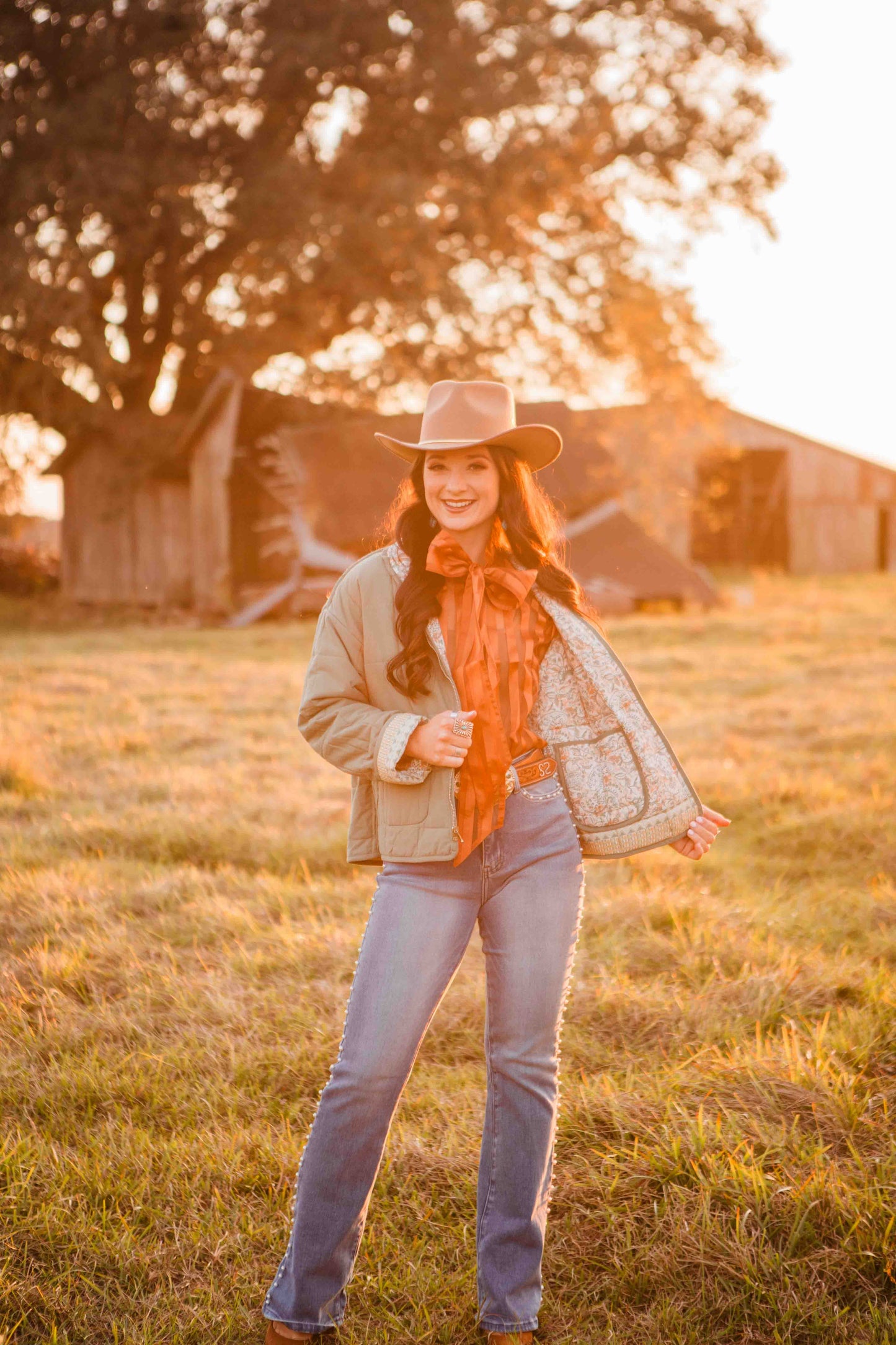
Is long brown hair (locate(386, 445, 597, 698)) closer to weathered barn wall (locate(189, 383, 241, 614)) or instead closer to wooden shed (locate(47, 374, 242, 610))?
wooden shed (locate(47, 374, 242, 610))

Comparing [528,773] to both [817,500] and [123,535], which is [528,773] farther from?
[817,500]

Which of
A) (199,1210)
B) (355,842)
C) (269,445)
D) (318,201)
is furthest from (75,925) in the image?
(269,445)

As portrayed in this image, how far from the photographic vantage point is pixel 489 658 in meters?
2.52

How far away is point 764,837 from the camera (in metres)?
6.01

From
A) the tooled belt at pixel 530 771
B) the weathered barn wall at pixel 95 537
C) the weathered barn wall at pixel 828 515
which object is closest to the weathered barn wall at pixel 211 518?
the weathered barn wall at pixel 95 537

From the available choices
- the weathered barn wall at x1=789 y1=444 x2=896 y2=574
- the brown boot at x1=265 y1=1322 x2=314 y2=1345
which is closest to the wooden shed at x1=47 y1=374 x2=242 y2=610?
the brown boot at x1=265 y1=1322 x2=314 y2=1345

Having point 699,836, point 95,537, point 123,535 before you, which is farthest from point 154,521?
point 699,836

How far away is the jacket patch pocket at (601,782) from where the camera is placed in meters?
2.62

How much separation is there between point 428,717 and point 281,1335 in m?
1.37

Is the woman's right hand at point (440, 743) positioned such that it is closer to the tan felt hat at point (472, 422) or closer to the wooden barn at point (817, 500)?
the tan felt hat at point (472, 422)

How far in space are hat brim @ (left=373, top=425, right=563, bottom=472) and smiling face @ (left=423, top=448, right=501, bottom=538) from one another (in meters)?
0.03

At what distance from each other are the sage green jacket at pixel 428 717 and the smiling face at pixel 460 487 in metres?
0.16

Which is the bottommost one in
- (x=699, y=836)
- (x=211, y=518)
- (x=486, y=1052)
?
(x=486, y=1052)

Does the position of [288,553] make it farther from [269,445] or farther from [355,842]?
[355,842]
